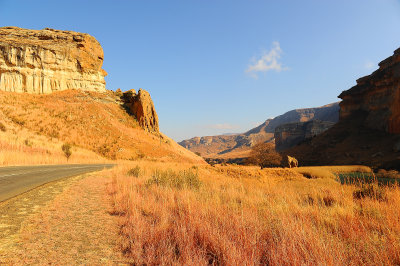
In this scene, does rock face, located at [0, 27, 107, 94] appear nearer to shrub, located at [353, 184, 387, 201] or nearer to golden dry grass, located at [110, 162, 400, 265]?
golden dry grass, located at [110, 162, 400, 265]

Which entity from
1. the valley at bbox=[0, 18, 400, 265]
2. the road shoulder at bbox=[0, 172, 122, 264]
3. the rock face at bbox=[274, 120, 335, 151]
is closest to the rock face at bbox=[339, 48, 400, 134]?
the valley at bbox=[0, 18, 400, 265]

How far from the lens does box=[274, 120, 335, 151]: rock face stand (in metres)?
75.8

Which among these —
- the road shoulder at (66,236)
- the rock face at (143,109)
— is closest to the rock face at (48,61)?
the rock face at (143,109)

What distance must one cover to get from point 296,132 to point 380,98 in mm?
39771

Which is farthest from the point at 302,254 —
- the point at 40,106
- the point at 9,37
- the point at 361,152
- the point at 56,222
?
the point at 9,37

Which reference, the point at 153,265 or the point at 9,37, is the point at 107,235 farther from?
the point at 9,37

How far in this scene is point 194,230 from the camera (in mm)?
3086

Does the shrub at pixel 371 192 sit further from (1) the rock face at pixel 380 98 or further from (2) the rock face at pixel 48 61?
(2) the rock face at pixel 48 61

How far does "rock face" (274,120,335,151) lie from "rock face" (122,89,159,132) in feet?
199

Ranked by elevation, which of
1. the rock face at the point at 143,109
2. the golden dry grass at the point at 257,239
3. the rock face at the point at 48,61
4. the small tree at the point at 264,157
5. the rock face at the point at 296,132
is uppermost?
the rock face at the point at 48,61

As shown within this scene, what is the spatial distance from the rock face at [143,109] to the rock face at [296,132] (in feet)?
199

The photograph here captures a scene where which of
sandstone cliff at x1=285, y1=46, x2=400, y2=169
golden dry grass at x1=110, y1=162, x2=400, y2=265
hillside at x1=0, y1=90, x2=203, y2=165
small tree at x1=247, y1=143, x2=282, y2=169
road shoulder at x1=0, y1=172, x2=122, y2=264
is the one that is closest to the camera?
golden dry grass at x1=110, y1=162, x2=400, y2=265

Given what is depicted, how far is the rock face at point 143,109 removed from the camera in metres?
43.8

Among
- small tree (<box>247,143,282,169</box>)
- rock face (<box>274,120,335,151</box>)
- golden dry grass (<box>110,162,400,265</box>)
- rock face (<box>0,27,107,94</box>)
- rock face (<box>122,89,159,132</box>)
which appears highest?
rock face (<box>0,27,107,94</box>)
